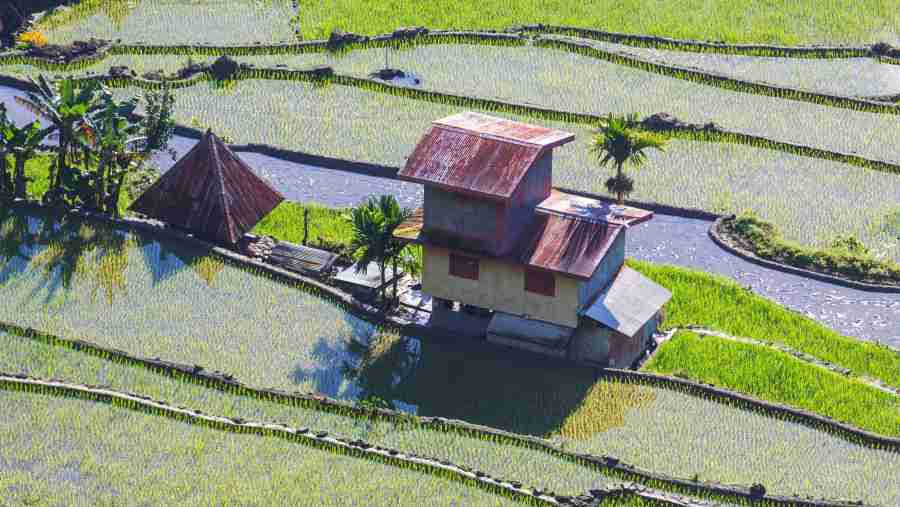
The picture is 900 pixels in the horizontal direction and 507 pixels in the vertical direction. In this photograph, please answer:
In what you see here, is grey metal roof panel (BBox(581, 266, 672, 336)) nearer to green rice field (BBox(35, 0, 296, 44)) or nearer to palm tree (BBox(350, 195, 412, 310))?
palm tree (BBox(350, 195, 412, 310))

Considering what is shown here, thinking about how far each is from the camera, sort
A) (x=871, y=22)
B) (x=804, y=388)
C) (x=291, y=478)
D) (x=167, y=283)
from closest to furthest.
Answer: (x=291, y=478)
(x=804, y=388)
(x=167, y=283)
(x=871, y=22)

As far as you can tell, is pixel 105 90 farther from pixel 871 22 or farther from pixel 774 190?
pixel 871 22

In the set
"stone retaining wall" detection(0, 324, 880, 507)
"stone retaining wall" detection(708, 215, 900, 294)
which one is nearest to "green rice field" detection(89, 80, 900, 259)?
"stone retaining wall" detection(708, 215, 900, 294)

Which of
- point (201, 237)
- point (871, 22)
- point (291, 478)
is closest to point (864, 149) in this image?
point (871, 22)

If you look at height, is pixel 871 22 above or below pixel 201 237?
above

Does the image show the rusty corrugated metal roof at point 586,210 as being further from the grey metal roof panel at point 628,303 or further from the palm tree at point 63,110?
the palm tree at point 63,110

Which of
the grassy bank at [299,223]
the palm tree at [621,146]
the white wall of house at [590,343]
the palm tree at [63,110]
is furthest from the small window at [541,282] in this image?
the palm tree at [63,110]
